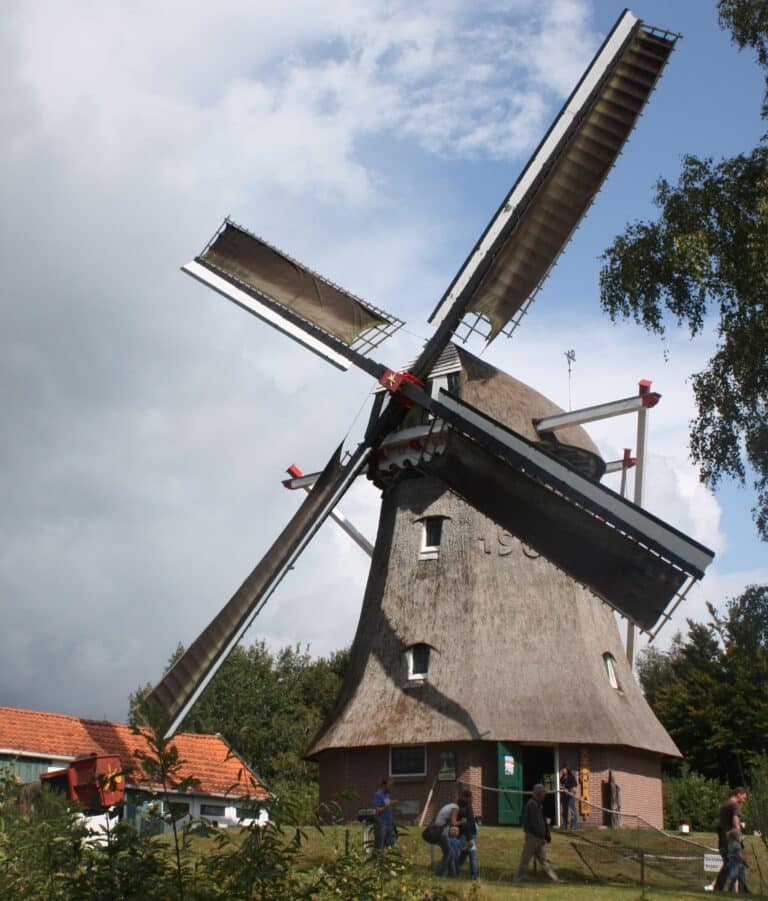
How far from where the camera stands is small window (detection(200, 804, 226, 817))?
27775 millimetres

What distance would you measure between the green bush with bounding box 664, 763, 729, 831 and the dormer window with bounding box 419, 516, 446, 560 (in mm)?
12958

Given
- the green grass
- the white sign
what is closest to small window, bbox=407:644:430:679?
the green grass

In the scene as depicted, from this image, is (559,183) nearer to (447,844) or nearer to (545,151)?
(545,151)

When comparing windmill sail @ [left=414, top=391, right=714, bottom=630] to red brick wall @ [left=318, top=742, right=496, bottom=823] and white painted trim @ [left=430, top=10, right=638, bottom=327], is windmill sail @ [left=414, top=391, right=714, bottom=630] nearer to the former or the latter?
white painted trim @ [left=430, top=10, right=638, bottom=327]

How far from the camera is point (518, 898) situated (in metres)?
12.9

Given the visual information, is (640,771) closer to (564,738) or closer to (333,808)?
(564,738)

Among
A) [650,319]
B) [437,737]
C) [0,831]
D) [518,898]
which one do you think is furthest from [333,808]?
[437,737]

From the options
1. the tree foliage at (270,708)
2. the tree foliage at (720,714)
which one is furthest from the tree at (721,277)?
the tree foliage at (270,708)

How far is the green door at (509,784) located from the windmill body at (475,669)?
3cm

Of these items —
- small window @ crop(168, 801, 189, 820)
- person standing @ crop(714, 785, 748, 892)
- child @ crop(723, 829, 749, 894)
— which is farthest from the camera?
person standing @ crop(714, 785, 748, 892)

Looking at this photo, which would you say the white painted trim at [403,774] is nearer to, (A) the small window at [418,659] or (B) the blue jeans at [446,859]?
(A) the small window at [418,659]

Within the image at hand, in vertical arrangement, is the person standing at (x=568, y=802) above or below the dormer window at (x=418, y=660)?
below

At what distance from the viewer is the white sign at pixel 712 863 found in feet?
50.2

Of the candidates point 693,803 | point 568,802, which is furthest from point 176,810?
point 693,803
